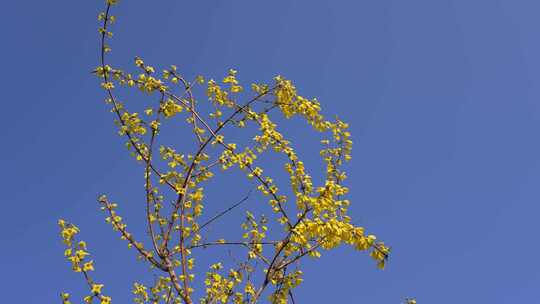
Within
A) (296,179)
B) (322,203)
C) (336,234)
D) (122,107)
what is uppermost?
(122,107)

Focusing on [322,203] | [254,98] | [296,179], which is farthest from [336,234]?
[254,98]

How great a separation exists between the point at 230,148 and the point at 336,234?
8.56ft

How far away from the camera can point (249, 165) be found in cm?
1003

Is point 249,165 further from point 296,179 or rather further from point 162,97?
point 162,97

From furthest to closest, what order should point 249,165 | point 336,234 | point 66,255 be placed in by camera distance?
point 249,165
point 66,255
point 336,234

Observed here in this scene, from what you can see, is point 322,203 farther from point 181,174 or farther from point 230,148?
point 181,174

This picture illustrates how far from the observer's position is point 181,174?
10.6 meters

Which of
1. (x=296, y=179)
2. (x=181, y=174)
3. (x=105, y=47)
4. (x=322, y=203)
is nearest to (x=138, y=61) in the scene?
(x=105, y=47)

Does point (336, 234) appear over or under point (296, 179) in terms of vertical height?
under

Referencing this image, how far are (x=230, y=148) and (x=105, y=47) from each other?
271 cm

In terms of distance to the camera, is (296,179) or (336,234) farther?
(296,179)

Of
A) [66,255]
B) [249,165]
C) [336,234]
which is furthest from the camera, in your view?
[249,165]

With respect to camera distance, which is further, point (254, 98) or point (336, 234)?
point (254, 98)

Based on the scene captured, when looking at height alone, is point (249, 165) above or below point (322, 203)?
above
